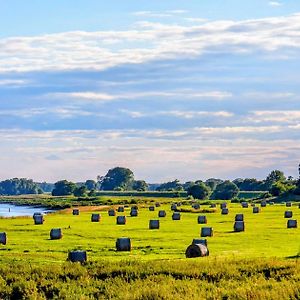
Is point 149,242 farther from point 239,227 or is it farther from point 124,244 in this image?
point 239,227

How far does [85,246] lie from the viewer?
41438mm

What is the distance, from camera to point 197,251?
35.1 metres

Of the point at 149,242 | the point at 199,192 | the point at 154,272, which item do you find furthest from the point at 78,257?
the point at 199,192

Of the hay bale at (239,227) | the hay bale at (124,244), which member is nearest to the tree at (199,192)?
the hay bale at (239,227)

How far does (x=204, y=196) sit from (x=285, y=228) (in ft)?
450

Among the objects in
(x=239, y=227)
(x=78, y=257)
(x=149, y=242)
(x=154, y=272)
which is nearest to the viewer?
(x=154, y=272)

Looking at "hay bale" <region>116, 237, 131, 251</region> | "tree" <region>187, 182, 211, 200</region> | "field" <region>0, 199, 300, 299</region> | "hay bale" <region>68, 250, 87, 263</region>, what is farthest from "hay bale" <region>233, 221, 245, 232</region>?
"tree" <region>187, 182, 211, 200</region>

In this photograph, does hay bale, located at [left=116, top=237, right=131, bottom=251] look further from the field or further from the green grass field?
the field

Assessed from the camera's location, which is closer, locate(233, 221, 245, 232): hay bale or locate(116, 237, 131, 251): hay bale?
locate(116, 237, 131, 251): hay bale

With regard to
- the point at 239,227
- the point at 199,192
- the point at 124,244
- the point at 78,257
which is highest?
the point at 199,192

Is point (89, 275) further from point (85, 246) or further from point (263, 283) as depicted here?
point (85, 246)

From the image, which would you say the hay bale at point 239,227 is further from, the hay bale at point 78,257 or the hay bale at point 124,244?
the hay bale at point 78,257

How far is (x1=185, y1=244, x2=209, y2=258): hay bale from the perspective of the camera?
1380 inches

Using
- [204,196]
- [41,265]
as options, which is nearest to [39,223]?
[41,265]
